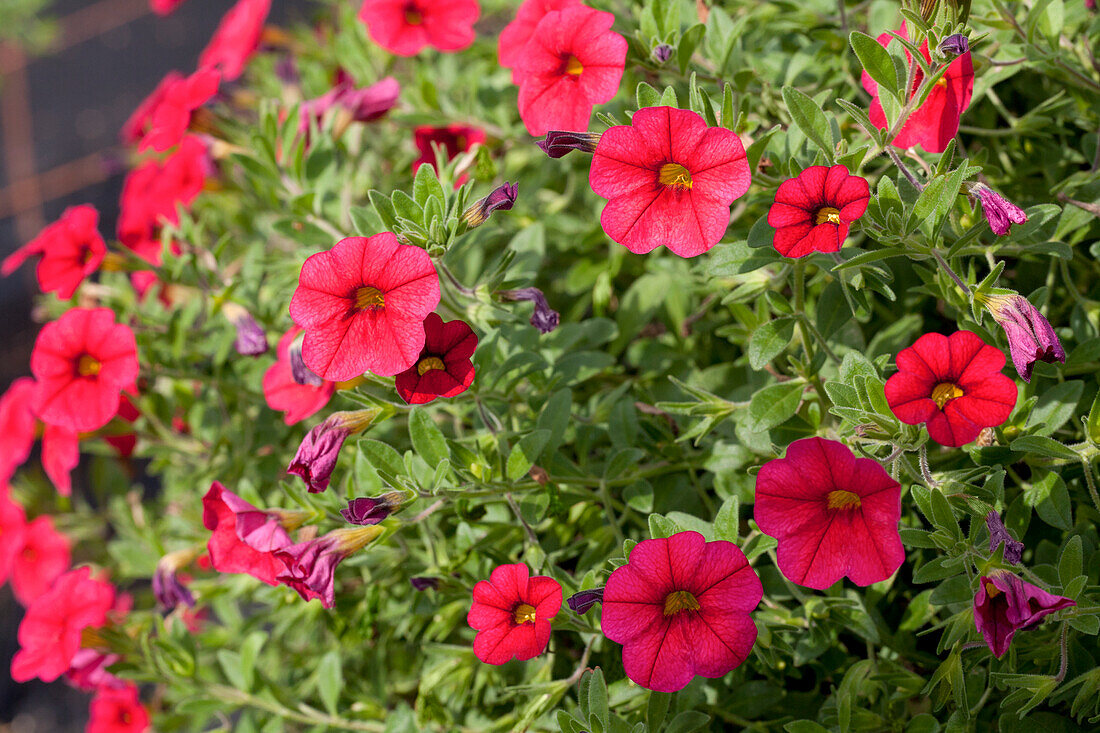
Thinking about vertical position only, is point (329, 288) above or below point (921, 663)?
above

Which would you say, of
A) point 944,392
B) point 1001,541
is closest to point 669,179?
point 944,392

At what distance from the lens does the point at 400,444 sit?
125cm

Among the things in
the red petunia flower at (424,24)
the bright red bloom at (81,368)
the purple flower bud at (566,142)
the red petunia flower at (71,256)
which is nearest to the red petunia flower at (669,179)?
the purple flower bud at (566,142)

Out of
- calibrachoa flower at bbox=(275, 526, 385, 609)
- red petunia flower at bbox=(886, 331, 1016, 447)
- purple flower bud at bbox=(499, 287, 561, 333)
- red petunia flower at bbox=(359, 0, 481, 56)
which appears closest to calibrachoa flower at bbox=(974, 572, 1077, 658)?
red petunia flower at bbox=(886, 331, 1016, 447)

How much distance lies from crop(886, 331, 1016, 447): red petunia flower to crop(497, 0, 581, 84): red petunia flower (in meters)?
0.59

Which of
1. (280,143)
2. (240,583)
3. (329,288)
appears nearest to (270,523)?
(329,288)

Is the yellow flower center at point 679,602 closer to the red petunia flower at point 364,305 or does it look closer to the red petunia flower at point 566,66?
the red petunia flower at point 364,305

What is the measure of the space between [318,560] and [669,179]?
54 cm

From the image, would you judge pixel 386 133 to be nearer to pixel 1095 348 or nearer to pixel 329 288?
pixel 329 288

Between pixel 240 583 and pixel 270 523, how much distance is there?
42cm

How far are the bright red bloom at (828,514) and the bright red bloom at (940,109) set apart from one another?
1.09 ft

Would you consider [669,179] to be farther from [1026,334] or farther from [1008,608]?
[1008,608]

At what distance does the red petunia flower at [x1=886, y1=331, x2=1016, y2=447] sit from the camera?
73cm

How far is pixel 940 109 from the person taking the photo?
802mm
